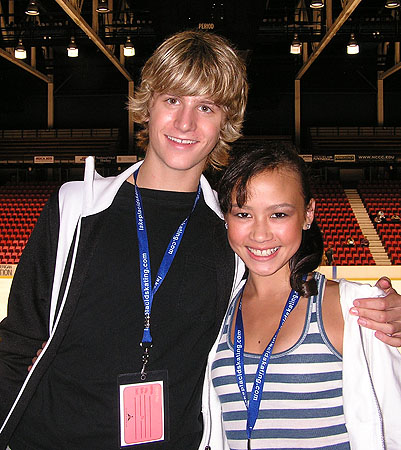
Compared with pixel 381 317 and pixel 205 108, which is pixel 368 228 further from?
pixel 381 317

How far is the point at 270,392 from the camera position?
5.72 ft

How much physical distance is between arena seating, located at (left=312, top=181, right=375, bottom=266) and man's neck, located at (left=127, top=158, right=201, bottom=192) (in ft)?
32.6

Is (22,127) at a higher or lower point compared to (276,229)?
higher

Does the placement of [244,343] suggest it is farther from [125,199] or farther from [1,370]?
[1,370]

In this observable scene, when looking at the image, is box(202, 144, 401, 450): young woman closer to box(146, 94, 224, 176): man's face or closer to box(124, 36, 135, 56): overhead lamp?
box(146, 94, 224, 176): man's face

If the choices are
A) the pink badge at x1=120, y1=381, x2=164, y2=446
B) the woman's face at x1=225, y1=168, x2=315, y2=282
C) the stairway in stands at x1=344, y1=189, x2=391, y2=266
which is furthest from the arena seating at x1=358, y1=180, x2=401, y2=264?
the pink badge at x1=120, y1=381, x2=164, y2=446

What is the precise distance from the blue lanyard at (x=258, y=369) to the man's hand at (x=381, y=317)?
0.25m

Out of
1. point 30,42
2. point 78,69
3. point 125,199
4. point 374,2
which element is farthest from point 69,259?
point 78,69

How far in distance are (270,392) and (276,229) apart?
0.53 meters

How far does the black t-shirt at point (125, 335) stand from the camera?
5.68ft

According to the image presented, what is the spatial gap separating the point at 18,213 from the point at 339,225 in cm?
965

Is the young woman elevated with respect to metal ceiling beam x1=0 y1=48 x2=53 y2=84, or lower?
lower

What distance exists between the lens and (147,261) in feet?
6.08

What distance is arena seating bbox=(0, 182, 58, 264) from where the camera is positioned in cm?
1404
